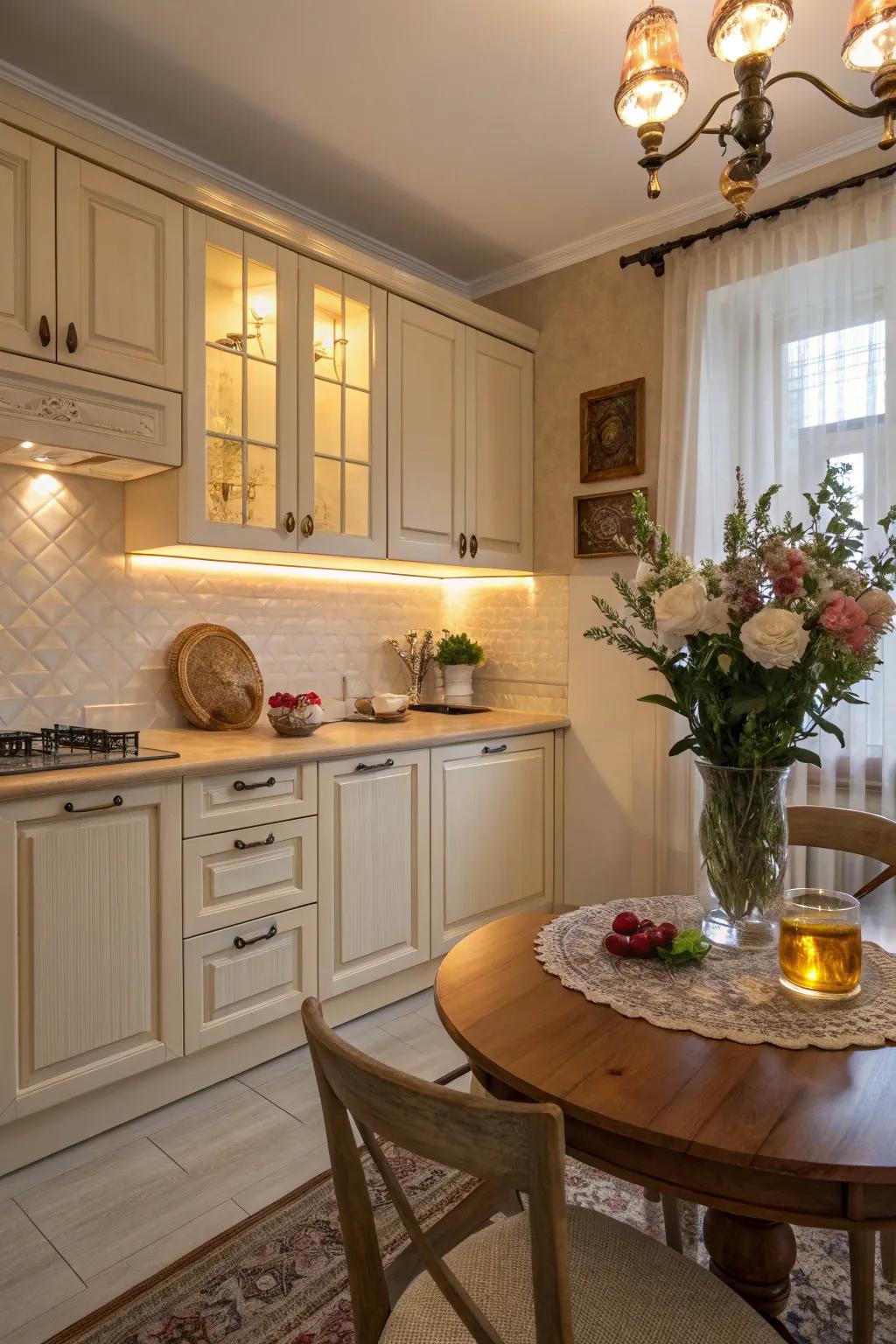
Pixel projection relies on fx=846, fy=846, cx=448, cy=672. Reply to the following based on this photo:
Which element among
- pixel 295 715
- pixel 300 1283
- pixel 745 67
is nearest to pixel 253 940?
pixel 295 715

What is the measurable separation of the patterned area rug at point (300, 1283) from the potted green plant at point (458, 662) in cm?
208

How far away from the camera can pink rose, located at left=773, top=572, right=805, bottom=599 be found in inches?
47.9

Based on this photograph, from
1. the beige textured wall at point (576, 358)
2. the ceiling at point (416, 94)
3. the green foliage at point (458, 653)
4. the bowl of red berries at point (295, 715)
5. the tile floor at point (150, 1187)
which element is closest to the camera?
the tile floor at point (150, 1187)

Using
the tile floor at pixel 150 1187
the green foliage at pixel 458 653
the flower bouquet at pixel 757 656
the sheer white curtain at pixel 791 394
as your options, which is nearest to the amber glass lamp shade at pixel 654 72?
the flower bouquet at pixel 757 656

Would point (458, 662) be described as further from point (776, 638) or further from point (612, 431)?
point (776, 638)

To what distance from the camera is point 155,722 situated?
281 centimetres

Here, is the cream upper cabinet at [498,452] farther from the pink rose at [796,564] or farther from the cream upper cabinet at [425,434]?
the pink rose at [796,564]

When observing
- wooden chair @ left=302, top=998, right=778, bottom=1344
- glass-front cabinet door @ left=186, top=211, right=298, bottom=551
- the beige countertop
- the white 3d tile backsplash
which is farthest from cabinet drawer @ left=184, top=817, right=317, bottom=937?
wooden chair @ left=302, top=998, right=778, bottom=1344

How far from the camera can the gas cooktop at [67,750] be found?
209 centimetres

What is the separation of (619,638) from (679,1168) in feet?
2.55

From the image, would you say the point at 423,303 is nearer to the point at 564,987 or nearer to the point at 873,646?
the point at 873,646

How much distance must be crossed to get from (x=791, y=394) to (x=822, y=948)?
6.92 feet

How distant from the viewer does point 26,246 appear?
2.13 meters

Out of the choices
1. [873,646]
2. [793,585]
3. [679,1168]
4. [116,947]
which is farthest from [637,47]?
[116,947]
